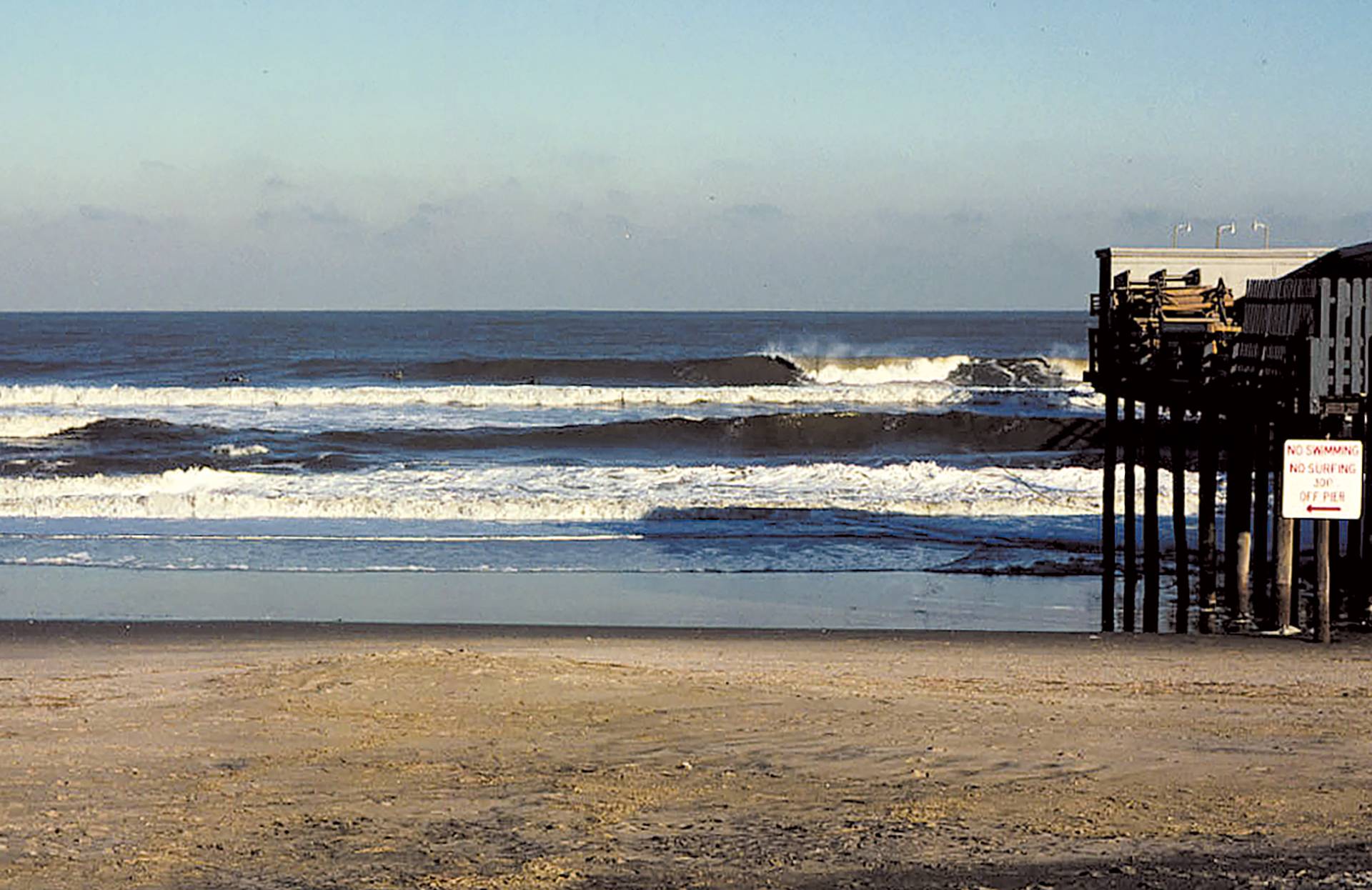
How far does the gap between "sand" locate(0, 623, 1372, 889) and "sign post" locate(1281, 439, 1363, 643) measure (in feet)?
3.98

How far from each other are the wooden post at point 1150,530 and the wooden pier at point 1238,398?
0.08ft

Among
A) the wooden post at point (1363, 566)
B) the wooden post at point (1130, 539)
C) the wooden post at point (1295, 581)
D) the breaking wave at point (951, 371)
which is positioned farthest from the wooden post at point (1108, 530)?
the breaking wave at point (951, 371)

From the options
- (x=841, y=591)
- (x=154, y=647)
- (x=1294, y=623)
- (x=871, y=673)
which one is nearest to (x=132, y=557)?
(x=154, y=647)

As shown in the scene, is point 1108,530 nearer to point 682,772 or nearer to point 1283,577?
point 1283,577

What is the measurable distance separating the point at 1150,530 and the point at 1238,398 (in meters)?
2.78

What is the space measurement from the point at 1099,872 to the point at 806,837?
128 cm

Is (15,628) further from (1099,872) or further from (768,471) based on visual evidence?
(768,471)

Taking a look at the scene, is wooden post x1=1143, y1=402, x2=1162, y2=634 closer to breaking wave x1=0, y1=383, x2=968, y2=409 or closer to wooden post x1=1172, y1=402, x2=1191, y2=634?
wooden post x1=1172, y1=402, x2=1191, y2=634

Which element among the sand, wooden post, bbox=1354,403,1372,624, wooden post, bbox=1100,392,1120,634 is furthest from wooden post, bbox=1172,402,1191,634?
the sand

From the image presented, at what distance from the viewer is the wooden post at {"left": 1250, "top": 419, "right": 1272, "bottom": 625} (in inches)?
578

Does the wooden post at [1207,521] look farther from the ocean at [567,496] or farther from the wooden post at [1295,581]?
the ocean at [567,496]

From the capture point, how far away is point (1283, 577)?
1415 centimetres

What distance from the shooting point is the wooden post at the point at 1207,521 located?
1570cm

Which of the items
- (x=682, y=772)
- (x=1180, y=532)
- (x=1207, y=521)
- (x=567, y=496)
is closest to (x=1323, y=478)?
(x=1180, y=532)
